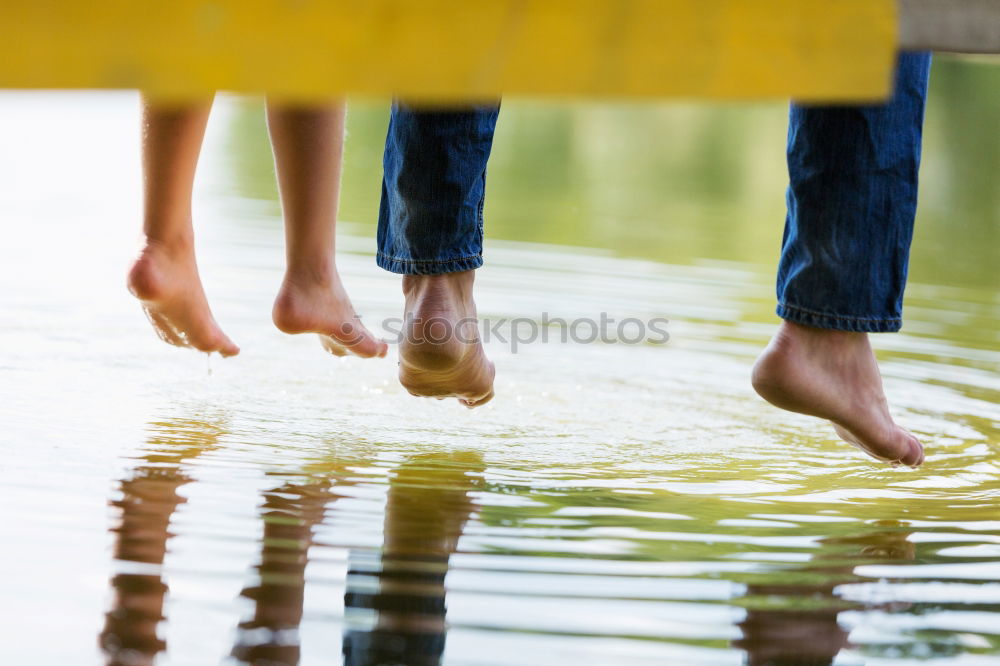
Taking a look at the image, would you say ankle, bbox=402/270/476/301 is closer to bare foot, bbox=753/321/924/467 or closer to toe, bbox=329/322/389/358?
toe, bbox=329/322/389/358

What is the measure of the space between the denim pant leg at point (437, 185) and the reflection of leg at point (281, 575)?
1.05 ft

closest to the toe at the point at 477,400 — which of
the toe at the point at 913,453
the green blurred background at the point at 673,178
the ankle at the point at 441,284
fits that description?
the ankle at the point at 441,284

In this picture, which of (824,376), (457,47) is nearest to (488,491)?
(824,376)

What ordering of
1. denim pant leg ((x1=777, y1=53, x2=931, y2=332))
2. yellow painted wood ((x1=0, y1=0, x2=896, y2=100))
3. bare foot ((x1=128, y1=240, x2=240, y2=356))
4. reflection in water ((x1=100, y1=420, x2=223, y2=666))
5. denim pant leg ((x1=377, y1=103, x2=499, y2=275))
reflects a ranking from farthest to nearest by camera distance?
bare foot ((x1=128, y1=240, x2=240, y2=356)) → denim pant leg ((x1=377, y1=103, x2=499, y2=275)) → denim pant leg ((x1=777, y1=53, x2=931, y2=332)) → reflection in water ((x1=100, y1=420, x2=223, y2=666)) → yellow painted wood ((x1=0, y1=0, x2=896, y2=100))

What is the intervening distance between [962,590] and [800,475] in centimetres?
45

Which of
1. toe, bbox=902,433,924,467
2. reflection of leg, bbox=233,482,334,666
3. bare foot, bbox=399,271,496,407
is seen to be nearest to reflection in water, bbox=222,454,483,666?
reflection of leg, bbox=233,482,334,666

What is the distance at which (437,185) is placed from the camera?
158cm

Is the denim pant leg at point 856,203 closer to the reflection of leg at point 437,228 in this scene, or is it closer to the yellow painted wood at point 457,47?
the reflection of leg at point 437,228

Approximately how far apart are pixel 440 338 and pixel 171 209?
1.64 ft

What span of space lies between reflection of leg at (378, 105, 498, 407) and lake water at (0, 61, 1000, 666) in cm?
15

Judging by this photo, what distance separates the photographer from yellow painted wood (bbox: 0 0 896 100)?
78cm

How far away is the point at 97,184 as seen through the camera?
5156mm

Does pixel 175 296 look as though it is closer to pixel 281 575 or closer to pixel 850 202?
pixel 281 575

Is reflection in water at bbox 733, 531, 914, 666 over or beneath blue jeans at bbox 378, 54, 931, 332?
beneath
